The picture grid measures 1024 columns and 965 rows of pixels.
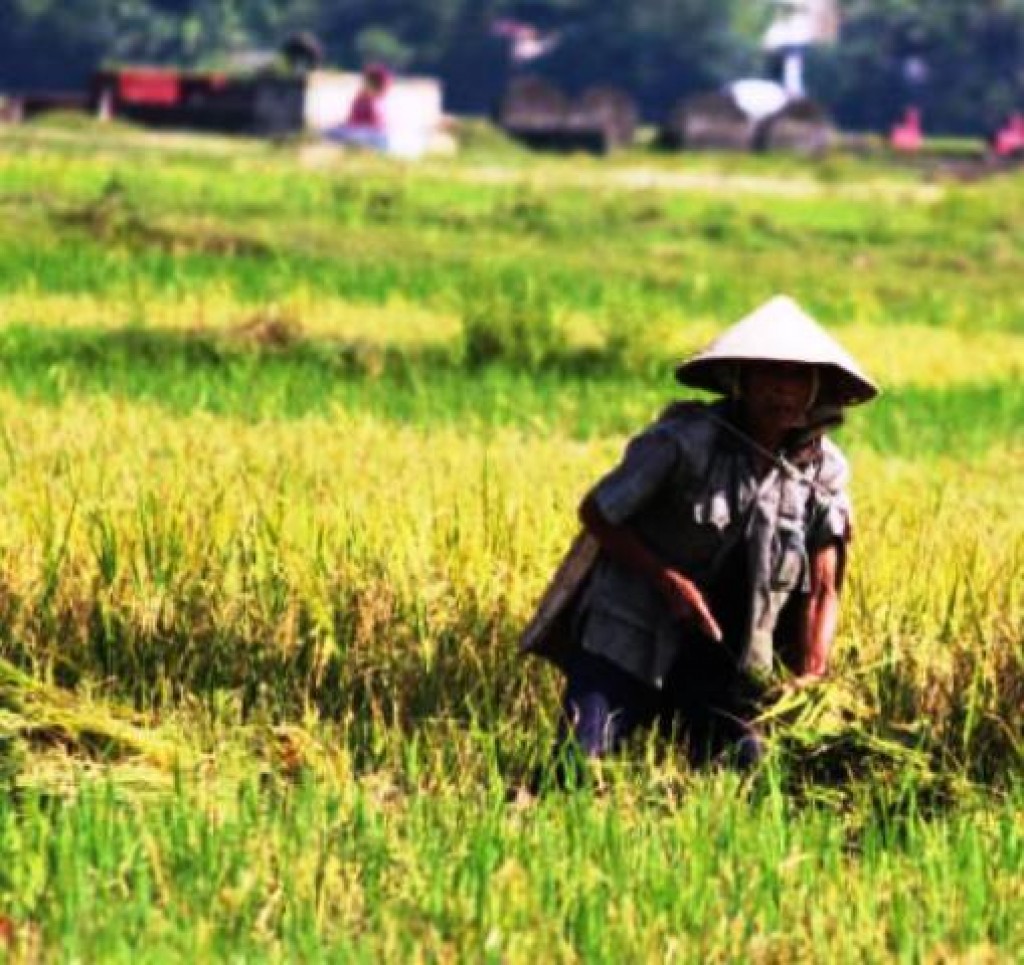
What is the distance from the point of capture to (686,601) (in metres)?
5.57

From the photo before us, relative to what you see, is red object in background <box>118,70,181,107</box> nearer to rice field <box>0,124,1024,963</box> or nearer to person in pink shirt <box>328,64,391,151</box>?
person in pink shirt <box>328,64,391,151</box>

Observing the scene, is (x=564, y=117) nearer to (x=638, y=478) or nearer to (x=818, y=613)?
(x=818, y=613)

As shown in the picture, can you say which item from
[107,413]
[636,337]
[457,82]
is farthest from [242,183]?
[457,82]

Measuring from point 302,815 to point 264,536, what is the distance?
6.76ft

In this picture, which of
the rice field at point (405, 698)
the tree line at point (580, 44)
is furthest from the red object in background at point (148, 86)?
the rice field at point (405, 698)

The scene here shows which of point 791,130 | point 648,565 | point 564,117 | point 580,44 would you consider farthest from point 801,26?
point 648,565

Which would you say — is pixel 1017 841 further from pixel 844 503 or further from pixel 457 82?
pixel 457 82

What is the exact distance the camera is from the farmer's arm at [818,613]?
5.79 metres

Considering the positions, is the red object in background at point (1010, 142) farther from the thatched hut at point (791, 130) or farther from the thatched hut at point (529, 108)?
the thatched hut at point (529, 108)

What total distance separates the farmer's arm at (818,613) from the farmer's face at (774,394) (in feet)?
0.84

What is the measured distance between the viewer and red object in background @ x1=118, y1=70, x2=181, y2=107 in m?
55.9

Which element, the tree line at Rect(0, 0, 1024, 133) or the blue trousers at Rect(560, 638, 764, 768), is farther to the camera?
the tree line at Rect(0, 0, 1024, 133)

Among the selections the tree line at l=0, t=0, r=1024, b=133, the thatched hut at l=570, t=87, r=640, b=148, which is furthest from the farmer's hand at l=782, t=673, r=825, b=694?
the tree line at l=0, t=0, r=1024, b=133

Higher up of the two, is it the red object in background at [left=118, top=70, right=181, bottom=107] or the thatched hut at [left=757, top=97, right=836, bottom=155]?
the red object in background at [left=118, top=70, right=181, bottom=107]
